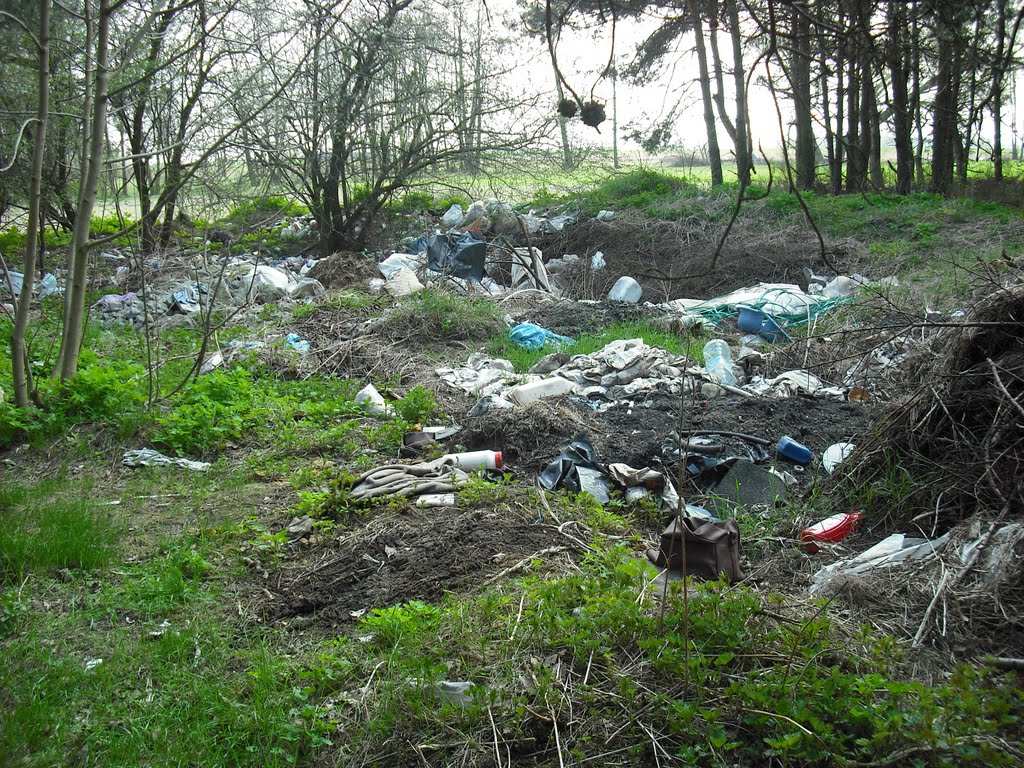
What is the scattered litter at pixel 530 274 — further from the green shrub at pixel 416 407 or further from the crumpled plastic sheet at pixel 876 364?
the crumpled plastic sheet at pixel 876 364

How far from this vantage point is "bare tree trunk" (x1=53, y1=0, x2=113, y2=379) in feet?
16.2

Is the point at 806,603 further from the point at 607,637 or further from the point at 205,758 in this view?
the point at 205,758

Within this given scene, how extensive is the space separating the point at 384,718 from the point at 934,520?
2517 millimetres

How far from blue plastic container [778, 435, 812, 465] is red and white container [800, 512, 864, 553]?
0.98 m

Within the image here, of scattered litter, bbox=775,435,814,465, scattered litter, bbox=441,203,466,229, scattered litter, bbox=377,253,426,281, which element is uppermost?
scattered litter, bbox=441,203,466,229

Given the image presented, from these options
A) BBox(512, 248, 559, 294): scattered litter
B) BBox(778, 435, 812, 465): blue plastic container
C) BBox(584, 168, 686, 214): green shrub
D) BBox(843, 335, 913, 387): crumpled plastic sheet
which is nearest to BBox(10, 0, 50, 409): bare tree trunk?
BBox(778, 435, 812, 465): blue plastic container

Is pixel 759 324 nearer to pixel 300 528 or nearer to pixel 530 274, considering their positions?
pixel 530 274

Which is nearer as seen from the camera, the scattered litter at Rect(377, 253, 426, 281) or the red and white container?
the red and white container

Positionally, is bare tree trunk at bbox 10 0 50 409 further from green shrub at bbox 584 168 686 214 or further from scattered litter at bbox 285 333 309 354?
green shrub at bbox 584 168 686 214

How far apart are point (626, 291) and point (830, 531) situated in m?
6.78

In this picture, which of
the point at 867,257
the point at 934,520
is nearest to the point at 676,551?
the point at 934,520

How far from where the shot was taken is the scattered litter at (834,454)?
436cm

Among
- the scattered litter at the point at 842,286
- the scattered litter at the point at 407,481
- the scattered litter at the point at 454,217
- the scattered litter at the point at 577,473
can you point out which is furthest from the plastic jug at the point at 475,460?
the scattered litter at the point at 454,217

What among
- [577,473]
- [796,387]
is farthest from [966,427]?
[796,387]
